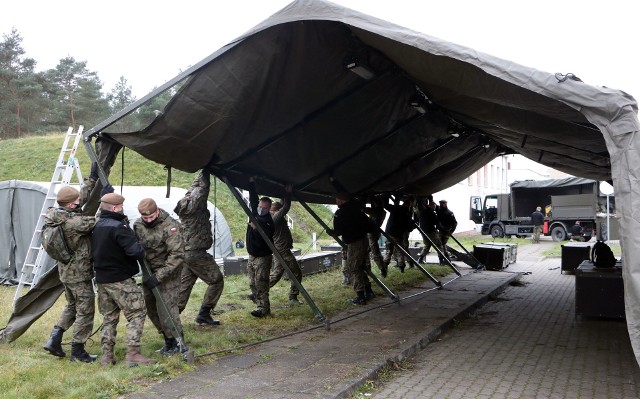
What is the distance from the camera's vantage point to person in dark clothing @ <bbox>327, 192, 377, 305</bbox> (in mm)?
9328

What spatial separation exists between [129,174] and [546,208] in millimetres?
22678

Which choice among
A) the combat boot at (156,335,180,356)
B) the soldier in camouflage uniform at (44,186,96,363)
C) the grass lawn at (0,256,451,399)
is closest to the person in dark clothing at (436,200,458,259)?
the grass lawn at (0,256,451,399)

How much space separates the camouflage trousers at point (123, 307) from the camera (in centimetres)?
544

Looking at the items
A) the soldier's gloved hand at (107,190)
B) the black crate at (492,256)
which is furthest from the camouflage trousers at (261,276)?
the black crate at (492,256)

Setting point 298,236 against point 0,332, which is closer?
point 0,332

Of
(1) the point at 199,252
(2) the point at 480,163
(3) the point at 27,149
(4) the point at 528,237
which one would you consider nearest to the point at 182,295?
(1) the point at 199,252

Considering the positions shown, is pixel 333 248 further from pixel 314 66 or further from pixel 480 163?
pixel 314 66

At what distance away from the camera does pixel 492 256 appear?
15.1m

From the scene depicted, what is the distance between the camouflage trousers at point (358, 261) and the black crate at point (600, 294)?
3325mm

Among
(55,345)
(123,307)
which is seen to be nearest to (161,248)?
(123,307)

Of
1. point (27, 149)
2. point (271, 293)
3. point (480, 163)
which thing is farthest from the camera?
point (27, 149)

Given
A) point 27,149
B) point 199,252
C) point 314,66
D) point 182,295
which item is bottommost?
point 182,295

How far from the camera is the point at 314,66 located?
6.36 m

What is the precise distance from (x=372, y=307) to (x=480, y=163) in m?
5.81
